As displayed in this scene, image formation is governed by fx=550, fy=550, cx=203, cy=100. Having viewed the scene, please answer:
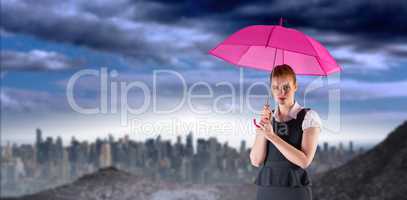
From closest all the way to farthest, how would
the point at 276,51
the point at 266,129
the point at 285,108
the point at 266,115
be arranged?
the point at 266,129, the point at 266,115, the point at 285,108, the point at 276,51

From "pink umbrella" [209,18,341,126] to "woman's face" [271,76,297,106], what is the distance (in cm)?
41

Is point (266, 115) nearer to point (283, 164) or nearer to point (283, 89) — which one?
point (283, 89)

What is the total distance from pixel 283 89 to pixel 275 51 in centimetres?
107

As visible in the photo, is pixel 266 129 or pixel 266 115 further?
pixel 266 115

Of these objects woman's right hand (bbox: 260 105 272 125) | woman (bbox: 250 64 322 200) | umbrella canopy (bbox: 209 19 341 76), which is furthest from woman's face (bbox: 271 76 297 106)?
umbrella canopy (bbox: 209 19 341 76)

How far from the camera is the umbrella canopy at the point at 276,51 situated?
14.5ft

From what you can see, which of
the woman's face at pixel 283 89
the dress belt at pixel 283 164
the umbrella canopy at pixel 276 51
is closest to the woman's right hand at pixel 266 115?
the woman's face at pixel 283 89

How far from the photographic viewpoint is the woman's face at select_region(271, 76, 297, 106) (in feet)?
13.3


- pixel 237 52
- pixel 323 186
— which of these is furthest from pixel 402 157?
pixel 237 52

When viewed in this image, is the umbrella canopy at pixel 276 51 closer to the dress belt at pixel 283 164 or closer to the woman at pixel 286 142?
the woman at pixel 286 142

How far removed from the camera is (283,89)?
13.3ft

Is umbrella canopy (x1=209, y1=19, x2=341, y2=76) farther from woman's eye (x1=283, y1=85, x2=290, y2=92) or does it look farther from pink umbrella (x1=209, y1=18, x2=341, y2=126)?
woman's eye (x1=283, y1=85, x2=290, y2=92)

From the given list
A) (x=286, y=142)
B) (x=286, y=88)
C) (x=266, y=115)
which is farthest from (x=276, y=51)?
(x=286, y=142)

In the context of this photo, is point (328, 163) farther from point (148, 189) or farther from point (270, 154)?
point (270, 154)
